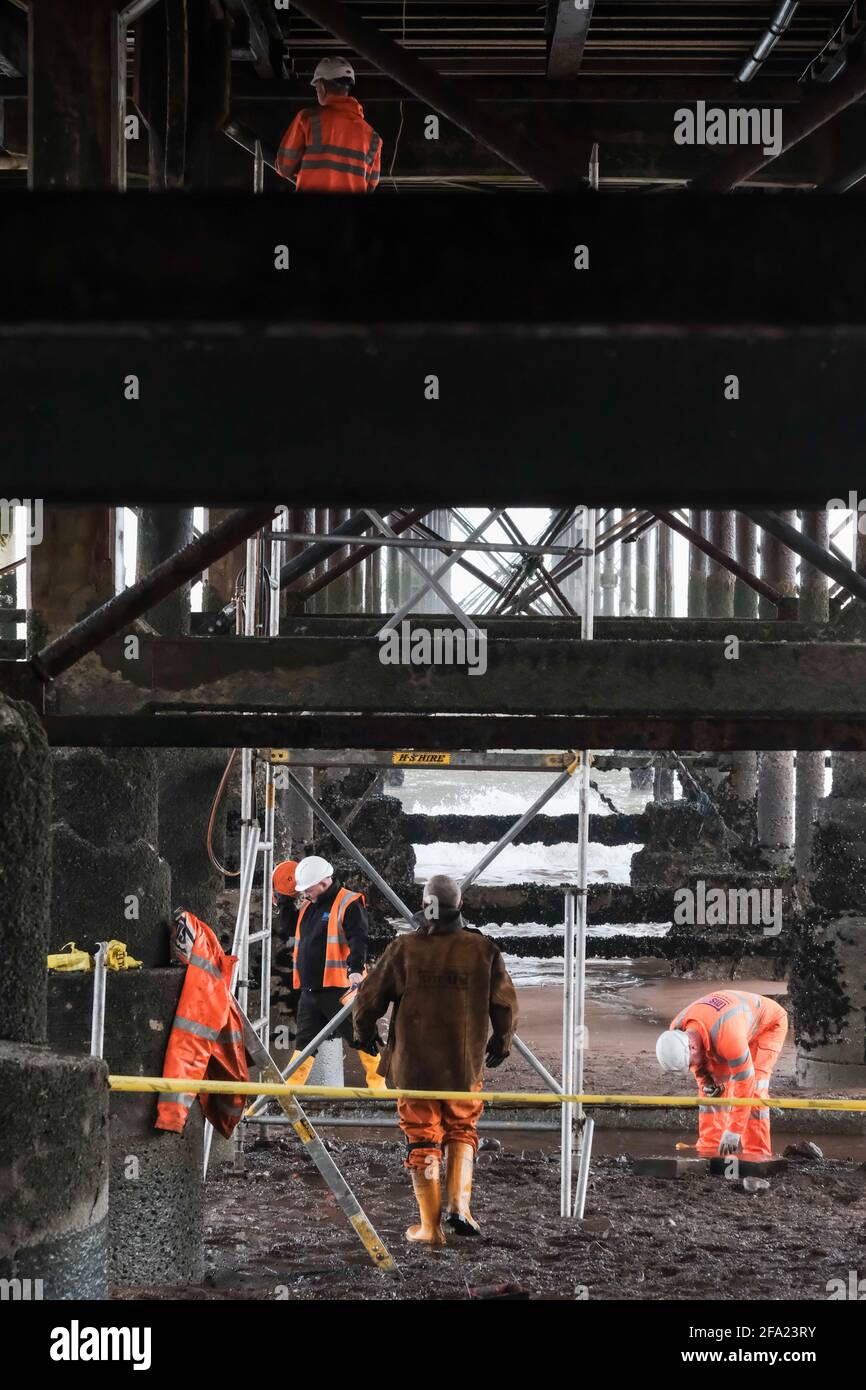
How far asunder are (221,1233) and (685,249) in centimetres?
612

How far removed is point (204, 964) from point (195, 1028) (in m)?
0.27

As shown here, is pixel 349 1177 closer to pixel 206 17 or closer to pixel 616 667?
pixel 616 667

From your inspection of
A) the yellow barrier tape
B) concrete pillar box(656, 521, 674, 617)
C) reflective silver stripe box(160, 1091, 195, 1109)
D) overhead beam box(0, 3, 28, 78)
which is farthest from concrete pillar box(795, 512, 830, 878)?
concrete pillar box(656, 521, 674, 617)

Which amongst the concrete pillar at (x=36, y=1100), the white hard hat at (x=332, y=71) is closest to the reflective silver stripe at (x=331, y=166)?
the white hard hat at (x=332, y=71)

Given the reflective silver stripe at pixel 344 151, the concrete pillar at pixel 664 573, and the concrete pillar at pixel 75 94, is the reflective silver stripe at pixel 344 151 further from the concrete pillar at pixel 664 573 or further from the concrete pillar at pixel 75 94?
the concrete pillar at pixel 664 573

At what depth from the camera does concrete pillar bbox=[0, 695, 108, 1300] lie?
8.75 feet

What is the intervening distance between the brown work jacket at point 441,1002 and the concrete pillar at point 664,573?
19847mm

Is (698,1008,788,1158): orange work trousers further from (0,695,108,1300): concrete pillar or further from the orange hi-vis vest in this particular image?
(0,695,108,1300): concrete pillar

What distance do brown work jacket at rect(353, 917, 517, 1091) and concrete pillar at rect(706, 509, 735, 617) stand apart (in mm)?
12725

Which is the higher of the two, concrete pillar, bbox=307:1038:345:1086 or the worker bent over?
the worker bent over

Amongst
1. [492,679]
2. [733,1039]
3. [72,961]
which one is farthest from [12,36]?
[733,1039]

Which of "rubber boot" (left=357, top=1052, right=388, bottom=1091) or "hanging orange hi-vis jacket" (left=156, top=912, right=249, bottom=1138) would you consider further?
"rubber boot" (left=357, top=1052, right=388, bottom=1091)

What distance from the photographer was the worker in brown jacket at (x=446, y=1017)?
258 inches
